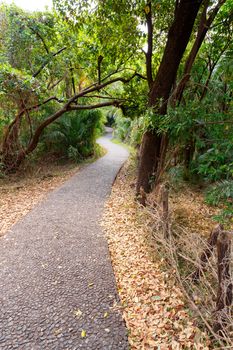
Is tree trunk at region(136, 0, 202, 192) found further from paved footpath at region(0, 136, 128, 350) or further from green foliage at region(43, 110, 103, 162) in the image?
green foliage at region(43, 110, 103, 162)

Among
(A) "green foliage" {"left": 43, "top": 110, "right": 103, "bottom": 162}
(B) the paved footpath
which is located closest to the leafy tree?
(A) "green foliage" {"left": 43, "top": 110, "right": 103, "bottom": 162}

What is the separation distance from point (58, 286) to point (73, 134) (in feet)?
22.6

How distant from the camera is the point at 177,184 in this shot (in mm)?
5191

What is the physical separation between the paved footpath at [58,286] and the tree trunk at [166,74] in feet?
4.98

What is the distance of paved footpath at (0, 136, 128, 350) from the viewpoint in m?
1.77

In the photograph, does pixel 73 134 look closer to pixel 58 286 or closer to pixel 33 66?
pixel 33 66

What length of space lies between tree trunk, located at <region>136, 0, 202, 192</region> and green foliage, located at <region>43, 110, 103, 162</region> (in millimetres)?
4648

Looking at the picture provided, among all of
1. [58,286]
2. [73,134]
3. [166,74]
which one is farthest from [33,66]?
[58,286]

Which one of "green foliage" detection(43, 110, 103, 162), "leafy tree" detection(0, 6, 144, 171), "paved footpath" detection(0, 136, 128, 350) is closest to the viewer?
"paved footpath" detection(0, 136, 128, 350)

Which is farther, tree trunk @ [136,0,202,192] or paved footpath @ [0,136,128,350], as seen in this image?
tree trunk @ [136,0,202,192]

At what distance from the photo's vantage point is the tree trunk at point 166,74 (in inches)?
135

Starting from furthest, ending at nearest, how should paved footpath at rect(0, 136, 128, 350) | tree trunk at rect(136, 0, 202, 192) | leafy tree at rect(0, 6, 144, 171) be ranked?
leafy tree at rect(0, 6, 144, 171), tree trunk at rect(136, 0, 202, 192), paved footpath at rect(0, 136, 128, 350)

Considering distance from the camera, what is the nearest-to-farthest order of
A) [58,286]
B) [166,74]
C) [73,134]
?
[58,286]
[166,74]
[73,134]

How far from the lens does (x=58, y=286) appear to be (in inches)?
91.4
